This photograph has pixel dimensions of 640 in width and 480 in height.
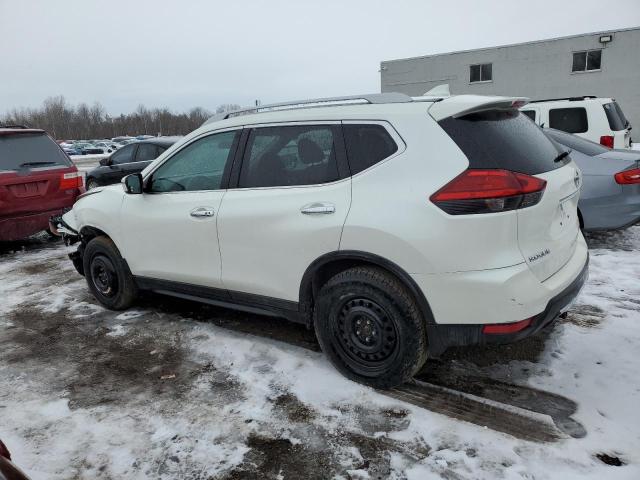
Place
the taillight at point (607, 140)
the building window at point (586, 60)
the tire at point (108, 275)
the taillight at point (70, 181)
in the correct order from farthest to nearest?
the building window at point (586, 60) < the taillight at point (607, 140) < the taillight at point (70, 181) < the tire at point (108, 275)

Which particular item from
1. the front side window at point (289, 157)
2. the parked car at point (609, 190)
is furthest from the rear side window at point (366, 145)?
the parked car at point (609, 190)

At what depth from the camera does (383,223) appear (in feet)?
9.22

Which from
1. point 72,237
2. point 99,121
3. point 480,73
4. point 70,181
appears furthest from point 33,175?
point 99,121

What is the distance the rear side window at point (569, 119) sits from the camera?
9094 millimetres

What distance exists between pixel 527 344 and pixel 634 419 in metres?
0.98

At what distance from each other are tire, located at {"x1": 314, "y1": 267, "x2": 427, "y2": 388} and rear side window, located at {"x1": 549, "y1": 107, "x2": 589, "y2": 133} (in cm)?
768

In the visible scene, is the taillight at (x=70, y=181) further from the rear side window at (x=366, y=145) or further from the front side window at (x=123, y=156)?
the rear side window at (x=366, y=145)

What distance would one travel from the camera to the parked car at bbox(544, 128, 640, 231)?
5516 millimetres

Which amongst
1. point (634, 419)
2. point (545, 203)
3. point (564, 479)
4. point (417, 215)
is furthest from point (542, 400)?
point (417, 215)

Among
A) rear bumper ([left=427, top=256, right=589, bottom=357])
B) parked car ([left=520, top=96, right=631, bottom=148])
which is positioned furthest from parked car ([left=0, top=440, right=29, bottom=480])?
parked car ([left=520, top=96, right=631, bottom=148])

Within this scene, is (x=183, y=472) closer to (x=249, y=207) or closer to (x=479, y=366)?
(x=249, y=207)

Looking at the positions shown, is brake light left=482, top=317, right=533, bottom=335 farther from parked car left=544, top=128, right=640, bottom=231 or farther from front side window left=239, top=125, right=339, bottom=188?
parked car left=544, top=128, right=640, bottom=231

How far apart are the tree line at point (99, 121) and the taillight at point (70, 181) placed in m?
91.9

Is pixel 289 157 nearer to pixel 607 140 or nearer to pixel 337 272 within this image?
pixel 337 272
